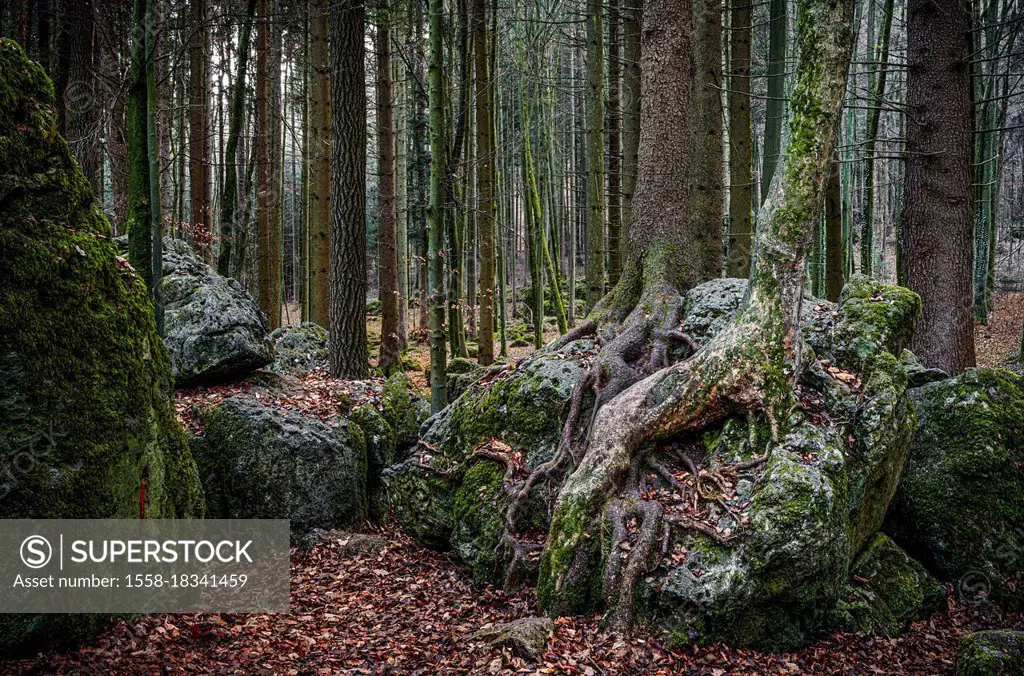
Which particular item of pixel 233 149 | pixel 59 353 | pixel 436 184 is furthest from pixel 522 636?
pixel 233 149

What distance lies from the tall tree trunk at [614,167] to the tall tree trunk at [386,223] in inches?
166

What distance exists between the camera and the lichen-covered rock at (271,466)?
662 centimetres

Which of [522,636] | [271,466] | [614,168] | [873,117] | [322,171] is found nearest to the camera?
[522,636]

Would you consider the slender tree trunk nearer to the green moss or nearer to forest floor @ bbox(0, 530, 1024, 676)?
forest floor @ bbox(0, 530, 1024, 676)

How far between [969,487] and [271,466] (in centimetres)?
691

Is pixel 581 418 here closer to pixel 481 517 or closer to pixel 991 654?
pixel 481 517

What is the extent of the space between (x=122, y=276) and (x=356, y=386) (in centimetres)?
404

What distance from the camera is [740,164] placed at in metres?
10.1

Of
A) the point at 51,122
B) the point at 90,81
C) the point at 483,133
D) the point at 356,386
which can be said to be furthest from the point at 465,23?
the point at 51,122

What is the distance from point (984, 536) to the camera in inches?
239

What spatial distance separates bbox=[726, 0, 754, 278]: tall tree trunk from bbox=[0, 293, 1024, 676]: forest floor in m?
5.46

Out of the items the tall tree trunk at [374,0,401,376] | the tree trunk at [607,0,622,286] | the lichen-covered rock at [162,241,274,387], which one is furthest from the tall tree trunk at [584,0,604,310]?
the lichen-covered rock at [162,241,274,387]

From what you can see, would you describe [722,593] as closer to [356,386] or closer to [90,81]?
[356,386]

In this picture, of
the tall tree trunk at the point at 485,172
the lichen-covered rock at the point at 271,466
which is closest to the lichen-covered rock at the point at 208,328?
the lichen-covered rock at the point at 271,466
